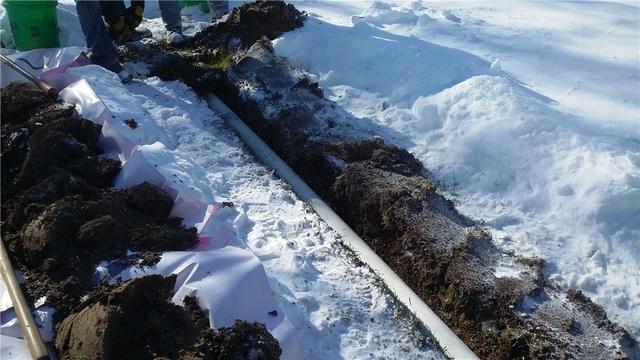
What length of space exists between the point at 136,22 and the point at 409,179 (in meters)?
3.47

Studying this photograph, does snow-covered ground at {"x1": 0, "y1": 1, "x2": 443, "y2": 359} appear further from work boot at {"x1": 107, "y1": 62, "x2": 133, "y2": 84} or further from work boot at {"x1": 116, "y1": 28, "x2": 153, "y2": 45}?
work boot at {"x1": 116, "y1": 28, "x2": 153, "y2": 45}

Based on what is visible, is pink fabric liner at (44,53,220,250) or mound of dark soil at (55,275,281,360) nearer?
mound of dark soil at (55,275,281,360)

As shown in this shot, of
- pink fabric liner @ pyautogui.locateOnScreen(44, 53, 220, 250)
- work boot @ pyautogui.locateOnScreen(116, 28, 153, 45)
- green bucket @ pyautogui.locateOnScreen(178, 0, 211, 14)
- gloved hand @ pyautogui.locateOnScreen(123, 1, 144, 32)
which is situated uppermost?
gloved hand @ pyautogui.locateOnScreen(123, 1, 144, 32)

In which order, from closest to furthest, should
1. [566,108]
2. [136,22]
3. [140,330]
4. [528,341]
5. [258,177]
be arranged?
[140,330], [528,341], [258,177], [566,108], [136,22]

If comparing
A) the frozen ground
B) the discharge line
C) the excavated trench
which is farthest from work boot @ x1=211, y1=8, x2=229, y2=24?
the discharge line

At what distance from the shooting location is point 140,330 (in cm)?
228

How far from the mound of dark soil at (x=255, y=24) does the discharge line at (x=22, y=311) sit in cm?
322

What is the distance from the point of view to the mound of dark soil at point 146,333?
221 centimetres

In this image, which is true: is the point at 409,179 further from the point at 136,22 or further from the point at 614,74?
the point at 136,22

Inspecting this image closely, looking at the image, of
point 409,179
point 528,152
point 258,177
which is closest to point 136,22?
point 258,177

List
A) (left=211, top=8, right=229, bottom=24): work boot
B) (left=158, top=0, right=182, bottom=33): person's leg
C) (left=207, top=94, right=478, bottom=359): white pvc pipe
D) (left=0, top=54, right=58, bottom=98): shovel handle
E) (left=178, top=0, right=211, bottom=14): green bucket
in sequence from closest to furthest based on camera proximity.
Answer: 1. (left=207, top=94, right=478, bottom=359): white pvc pipe
2. (left=0, top=54, right=58, bottom=98): shovel handle
3. (left=158, top=0, right=182, bottom=33): person's leg
4. (left=211, top=8, right=229, bottom=24): work boot
5. (left=178, top=0, right=211, bottom=14): green bucket

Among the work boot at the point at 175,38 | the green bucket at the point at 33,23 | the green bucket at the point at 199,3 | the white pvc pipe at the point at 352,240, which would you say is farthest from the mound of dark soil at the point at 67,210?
the green bucket at the point at 199,3

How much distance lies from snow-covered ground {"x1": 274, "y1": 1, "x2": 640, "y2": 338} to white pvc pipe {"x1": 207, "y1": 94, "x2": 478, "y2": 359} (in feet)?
2.38

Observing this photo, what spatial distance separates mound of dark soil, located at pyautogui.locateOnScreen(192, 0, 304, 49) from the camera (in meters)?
5.45
